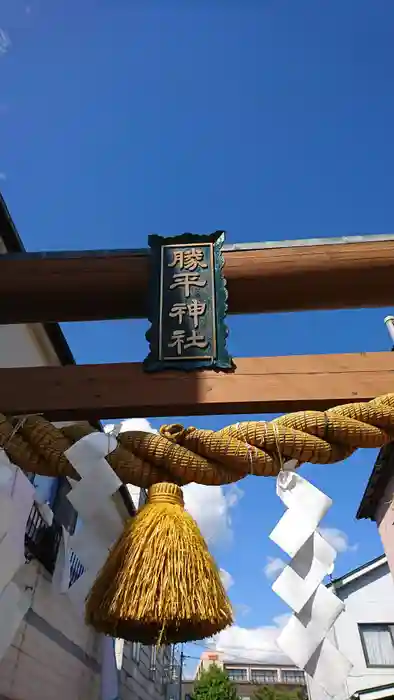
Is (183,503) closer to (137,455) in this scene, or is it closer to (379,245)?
(137,455)

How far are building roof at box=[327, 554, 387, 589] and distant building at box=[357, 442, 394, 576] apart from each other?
315 cm

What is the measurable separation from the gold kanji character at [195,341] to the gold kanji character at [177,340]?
0.03m

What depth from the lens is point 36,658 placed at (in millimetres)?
5715

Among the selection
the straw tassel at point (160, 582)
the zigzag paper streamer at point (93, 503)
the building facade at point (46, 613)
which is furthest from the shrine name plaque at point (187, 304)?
the building facade at point (46, 613)

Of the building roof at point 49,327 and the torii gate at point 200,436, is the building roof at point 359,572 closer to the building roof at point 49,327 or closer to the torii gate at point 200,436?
the building roof at point 49,327

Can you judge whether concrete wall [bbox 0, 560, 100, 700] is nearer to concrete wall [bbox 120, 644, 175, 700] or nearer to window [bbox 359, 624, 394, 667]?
concrete wall [bbox 120, 644, 175, 700]

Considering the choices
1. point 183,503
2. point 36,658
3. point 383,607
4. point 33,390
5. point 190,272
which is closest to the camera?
point 183,503

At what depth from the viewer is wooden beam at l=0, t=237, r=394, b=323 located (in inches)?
116

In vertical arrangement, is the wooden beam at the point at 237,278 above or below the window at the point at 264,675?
below

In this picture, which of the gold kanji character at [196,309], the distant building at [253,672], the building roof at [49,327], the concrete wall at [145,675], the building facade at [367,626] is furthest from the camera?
the distant building at [253,672]

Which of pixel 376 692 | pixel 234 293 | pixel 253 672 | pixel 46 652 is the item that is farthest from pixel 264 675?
pixel 234 293

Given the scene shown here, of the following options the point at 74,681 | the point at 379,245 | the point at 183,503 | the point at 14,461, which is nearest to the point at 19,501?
the point at 14,461

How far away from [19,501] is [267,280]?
1852 mm

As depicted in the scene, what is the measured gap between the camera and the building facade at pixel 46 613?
5.09 metres
